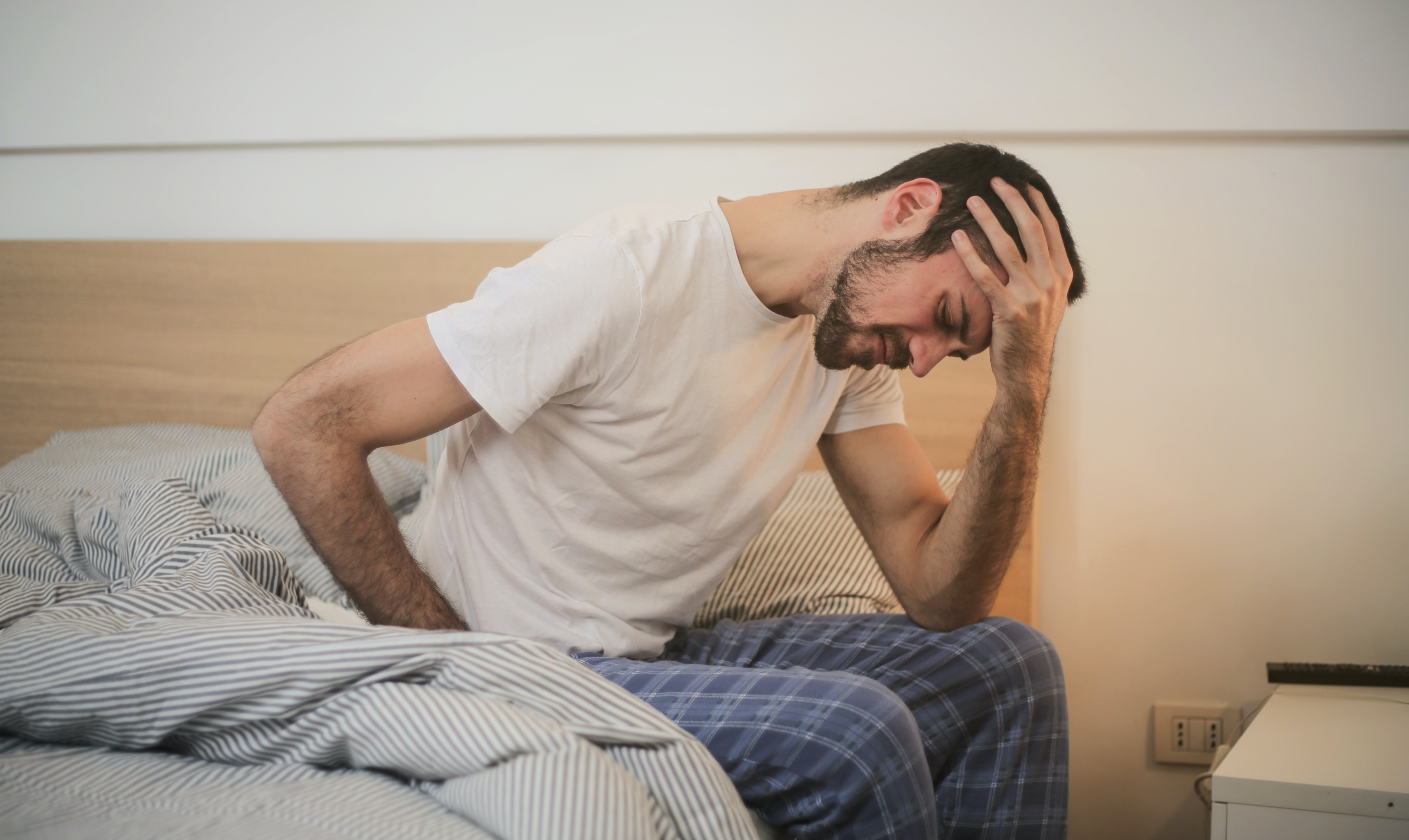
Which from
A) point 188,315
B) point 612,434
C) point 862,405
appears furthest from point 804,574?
point 188,315

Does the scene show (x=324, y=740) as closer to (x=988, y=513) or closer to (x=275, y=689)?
(x=275, y=689)

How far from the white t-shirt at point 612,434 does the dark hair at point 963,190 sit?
7.0 inches

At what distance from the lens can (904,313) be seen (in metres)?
1.03

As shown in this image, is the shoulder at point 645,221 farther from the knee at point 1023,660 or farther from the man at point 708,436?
the knee at point 1023,660

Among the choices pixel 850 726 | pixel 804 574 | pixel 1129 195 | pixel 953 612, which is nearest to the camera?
pixel 850 726

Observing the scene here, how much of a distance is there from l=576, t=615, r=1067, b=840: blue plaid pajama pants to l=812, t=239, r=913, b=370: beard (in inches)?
13.1

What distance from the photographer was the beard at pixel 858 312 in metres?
1.03

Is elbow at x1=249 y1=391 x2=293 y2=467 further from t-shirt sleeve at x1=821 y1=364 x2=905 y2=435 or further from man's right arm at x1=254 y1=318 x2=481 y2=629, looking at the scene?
t-shirt sleeve at x1=821 y1=364 x2=905 y2=435

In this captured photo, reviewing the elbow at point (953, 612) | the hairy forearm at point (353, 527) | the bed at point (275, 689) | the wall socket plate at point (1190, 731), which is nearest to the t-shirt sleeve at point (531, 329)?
the hairy forearm at point (353, 527)

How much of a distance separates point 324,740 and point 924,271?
2.40 ft

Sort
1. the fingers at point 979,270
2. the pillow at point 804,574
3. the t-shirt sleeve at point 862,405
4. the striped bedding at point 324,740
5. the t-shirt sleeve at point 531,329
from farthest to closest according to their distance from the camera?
the pillow at point 804,574
the t-shirt sleeve at point 862,405
the fingers at point 979,270
the t-shirt sleeve at point 531,329
the striped bedding at point 324,740

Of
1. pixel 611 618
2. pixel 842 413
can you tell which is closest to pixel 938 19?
pixel 842 413

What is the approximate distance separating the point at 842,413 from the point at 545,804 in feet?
2.50

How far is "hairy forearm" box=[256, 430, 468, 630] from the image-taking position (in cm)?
92
